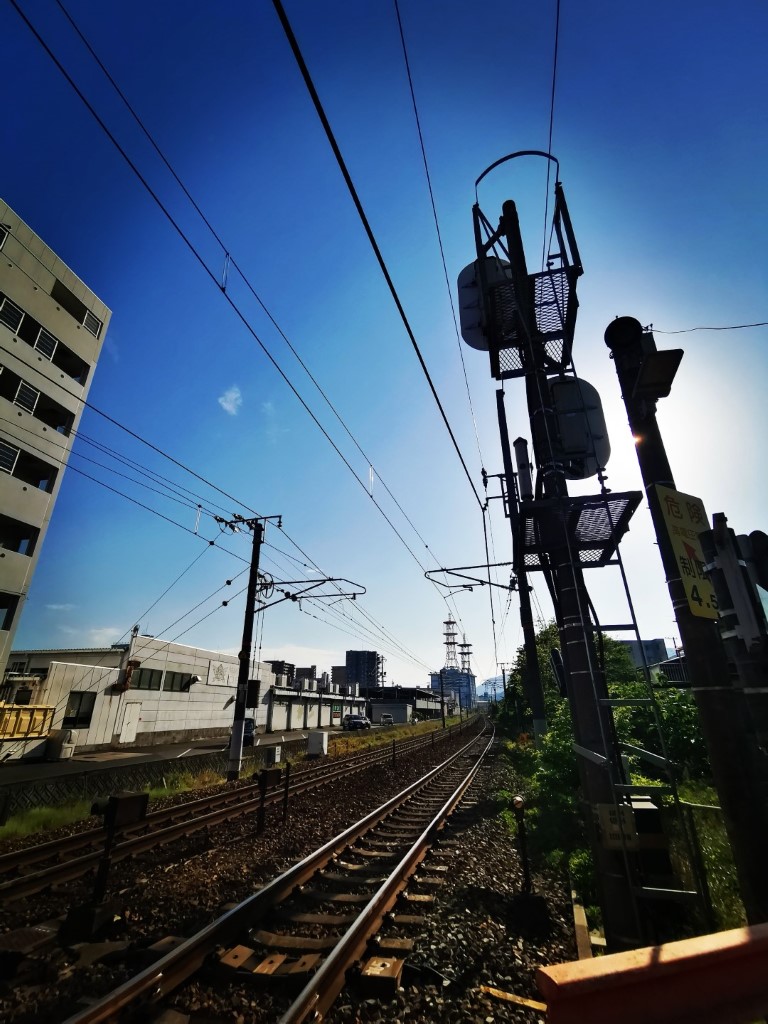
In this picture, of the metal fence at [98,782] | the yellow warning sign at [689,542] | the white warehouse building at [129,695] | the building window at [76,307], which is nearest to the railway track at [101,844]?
the metal fence at [98,782]

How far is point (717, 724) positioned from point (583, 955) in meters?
2.95

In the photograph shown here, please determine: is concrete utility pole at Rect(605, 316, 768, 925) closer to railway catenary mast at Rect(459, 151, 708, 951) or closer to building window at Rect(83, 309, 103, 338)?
railway catenary mast at Rect(459, 151, 708, 951)

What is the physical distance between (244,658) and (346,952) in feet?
51.3

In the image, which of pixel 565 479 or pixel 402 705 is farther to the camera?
pixel 402 705

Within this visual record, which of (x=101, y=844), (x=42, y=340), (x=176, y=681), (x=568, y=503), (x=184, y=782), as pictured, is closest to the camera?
(x=568, y=503)

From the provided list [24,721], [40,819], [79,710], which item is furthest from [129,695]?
[40,819]

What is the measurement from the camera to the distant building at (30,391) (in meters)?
24.2

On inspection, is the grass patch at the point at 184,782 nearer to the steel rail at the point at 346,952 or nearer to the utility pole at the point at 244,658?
the utility pole at the point at 244,658

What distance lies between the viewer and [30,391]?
84.1 ft

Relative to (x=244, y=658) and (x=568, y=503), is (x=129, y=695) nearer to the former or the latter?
(x=244, y=658)

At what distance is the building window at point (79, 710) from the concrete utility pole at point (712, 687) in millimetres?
30018

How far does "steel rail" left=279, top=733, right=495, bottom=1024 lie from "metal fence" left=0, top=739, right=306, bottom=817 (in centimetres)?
842

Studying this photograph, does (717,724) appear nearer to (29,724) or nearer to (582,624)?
(582,624)

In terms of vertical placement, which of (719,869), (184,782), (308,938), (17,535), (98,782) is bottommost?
(184,782)
